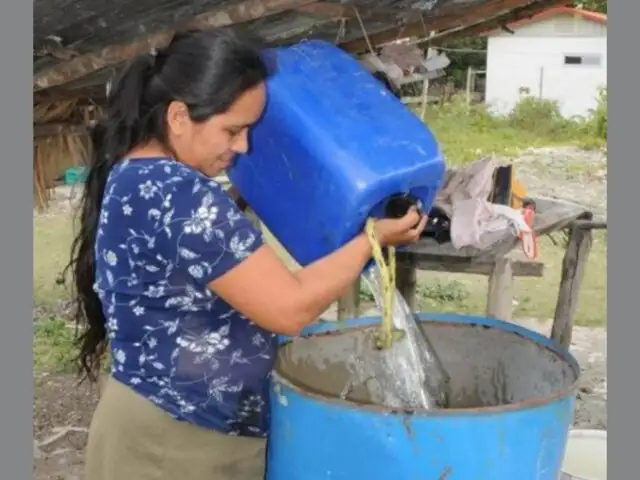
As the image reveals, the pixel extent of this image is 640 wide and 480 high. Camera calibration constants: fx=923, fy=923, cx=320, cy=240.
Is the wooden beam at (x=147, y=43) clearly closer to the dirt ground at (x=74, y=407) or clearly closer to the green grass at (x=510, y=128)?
the dirt ground at (x=74, y=407)

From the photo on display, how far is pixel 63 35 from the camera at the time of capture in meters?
2.74

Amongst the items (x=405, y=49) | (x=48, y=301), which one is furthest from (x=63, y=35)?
(x=48, y=301)

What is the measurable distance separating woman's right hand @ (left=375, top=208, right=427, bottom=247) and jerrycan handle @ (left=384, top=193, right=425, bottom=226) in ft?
0.07

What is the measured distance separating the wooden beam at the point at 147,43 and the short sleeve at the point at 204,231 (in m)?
0.76

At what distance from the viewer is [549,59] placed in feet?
59.6

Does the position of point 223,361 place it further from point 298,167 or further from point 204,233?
point 298,167

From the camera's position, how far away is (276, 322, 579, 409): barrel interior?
202 centimetres

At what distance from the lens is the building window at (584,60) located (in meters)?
17.8

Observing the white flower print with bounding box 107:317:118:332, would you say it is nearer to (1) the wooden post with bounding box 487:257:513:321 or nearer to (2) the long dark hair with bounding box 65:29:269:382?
(2) the long dark hair with bounding box 65:29:269:382

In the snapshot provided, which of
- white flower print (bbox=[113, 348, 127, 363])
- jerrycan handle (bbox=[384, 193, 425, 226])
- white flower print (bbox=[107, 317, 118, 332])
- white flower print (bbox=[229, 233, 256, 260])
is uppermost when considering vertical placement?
white flower print (bbox=[229, 233, 256, 260])

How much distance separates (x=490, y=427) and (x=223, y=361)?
1.60ft

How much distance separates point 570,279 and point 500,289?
1.82 feet

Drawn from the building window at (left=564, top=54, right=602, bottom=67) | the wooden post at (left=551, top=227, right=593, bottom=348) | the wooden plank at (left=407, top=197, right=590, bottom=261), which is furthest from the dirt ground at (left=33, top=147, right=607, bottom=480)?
the building window at (left=564, top=54, right=602, bottom=67)

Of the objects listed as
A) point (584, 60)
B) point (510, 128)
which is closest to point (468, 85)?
point (584, 60)
